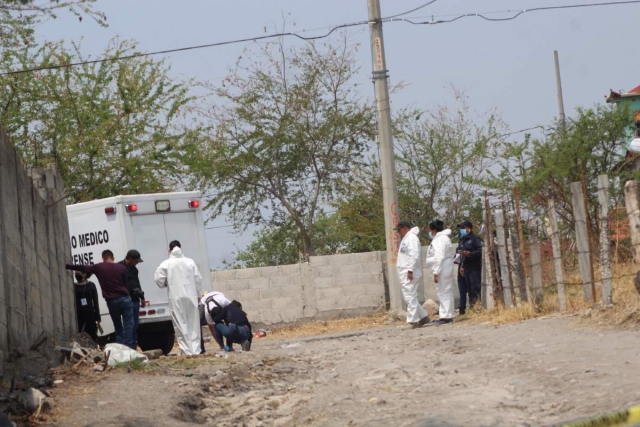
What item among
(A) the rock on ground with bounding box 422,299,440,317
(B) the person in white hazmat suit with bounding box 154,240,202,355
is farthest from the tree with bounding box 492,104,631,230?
(B) the person in white hazmat suit with bounding box 154,240,202,355

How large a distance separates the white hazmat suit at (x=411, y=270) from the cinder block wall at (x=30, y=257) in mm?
5278

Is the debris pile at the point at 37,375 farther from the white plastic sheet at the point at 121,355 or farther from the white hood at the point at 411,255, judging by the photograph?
the white hood at the point at 411,255

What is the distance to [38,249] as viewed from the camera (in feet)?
40.2

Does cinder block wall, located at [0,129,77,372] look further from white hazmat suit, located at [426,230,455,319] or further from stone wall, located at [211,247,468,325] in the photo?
stone wall, located at [211,247,468,325]

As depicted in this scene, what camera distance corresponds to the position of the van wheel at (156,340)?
18531mm

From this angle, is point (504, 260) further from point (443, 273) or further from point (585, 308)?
point (585, 308)

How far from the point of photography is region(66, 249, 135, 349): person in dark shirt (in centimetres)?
1542

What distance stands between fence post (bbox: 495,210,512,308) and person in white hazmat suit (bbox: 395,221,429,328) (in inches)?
53.9

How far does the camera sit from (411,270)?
58.7ft

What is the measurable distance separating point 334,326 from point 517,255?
606 centimetres

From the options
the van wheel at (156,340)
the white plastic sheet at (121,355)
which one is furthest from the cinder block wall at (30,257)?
the van wheel at (156,340)

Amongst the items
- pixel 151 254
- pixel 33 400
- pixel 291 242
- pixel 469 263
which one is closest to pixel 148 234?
pixel 151 254

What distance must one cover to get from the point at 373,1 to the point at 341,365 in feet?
37.6

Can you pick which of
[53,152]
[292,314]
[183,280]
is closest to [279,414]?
[183,280]
